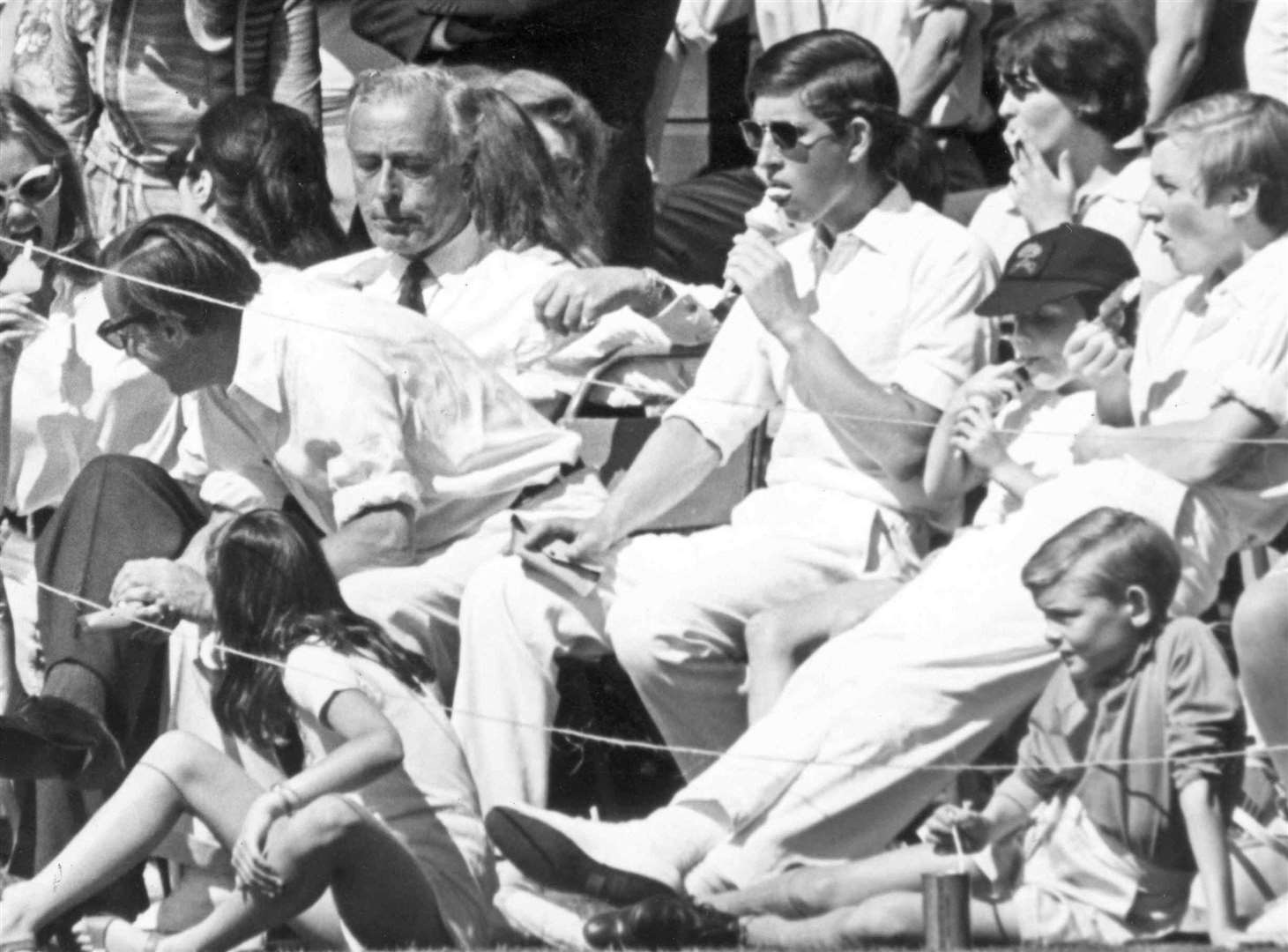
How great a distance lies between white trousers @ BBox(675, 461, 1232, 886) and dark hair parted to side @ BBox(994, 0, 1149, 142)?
1.13 m

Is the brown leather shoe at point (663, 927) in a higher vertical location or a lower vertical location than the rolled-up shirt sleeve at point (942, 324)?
lower

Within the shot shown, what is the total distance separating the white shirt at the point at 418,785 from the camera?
5.80 meters

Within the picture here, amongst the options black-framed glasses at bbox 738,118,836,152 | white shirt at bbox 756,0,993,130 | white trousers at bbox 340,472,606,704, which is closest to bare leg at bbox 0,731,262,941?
white trousers at bbox 340,472,606,704

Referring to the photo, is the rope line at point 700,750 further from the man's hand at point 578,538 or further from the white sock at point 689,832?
the man's hand at point 578,538

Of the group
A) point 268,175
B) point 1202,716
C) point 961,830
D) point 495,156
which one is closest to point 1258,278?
point 1202,716

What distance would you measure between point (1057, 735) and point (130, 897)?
160cm

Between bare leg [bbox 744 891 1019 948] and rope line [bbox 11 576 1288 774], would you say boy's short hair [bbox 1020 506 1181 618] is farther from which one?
bare leg [bbox 744 891 1019 948]

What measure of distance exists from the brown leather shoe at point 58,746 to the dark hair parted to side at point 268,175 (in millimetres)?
1252

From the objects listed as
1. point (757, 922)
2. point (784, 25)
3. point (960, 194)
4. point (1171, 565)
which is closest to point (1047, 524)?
point (1171, 565)

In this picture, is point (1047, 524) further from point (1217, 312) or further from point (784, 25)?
point (784, 25)

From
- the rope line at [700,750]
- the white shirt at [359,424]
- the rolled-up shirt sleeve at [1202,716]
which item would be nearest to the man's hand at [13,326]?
the white shirt at [359,424]

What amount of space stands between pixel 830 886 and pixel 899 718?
28 cm

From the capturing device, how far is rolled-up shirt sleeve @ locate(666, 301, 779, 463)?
Result: 6379 millimetres

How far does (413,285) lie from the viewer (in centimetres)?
696
